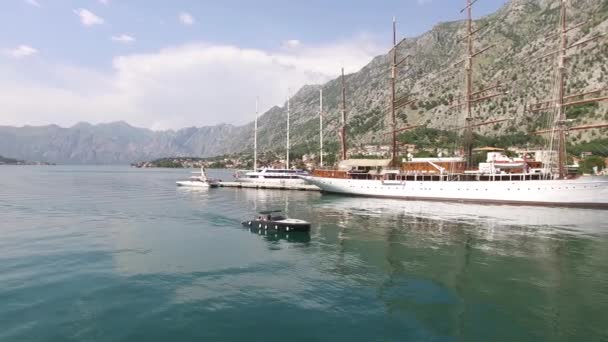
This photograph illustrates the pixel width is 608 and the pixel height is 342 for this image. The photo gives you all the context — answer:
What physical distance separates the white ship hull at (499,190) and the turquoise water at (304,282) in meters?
17.4

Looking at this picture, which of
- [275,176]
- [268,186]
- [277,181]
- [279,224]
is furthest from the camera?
[275,176]

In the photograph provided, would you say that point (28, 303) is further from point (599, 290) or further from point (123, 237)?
point (599, 290)

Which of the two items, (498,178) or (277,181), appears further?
(277,181)

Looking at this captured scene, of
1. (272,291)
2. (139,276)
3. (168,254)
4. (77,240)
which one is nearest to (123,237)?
(77,240)

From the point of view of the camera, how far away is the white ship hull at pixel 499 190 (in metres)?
53.9

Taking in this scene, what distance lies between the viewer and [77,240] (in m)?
31.0

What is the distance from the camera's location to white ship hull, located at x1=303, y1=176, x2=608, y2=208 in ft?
177

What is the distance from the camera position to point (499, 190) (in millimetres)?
58812

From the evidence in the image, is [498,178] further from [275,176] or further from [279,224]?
[275,176]

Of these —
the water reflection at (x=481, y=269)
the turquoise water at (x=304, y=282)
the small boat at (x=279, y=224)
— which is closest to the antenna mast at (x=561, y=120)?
the water reflection at (x=481, y=269)

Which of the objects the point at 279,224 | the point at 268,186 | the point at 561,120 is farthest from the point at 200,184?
the point at 561,120

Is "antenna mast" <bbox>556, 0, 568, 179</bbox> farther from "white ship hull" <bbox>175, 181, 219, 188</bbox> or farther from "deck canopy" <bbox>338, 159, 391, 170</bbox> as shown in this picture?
"white ship hull" <bbox>175, 181, 219, 188</bbox>

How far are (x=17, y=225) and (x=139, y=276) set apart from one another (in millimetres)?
25424

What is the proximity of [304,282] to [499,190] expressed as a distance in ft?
162
